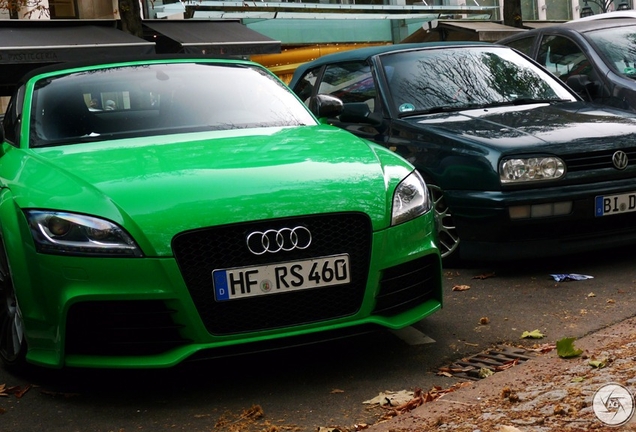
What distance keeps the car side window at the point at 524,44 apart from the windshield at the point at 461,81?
2479 mm

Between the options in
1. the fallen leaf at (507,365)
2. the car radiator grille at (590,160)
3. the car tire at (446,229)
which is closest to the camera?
the fallen leaf at (507,365)

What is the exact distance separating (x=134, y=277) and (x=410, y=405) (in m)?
1.21

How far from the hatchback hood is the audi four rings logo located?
103 inches

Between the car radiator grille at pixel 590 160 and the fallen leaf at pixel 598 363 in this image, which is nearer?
the fallen leaf at pixel 598 363

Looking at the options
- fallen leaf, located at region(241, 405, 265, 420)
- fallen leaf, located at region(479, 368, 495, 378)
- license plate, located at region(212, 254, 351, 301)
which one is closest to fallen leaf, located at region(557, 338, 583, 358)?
fallen leaf, located at region(479, 368, 495, 378)

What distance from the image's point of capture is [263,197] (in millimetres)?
Answer: 4621

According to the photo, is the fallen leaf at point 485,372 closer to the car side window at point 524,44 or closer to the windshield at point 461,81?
the windshield at point 461,81

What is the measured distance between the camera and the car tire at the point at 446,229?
24.0 feet

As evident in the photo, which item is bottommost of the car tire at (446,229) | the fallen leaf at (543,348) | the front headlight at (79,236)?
the car tire at (446,229)

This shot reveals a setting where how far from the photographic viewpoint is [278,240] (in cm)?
454

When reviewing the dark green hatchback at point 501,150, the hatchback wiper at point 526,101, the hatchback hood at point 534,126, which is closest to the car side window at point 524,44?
the dark green hatchback at point 501,150

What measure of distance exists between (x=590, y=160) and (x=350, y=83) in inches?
102

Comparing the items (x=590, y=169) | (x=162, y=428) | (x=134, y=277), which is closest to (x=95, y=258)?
(x=134, y=277)

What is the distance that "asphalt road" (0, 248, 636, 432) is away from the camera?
438 centimetres
